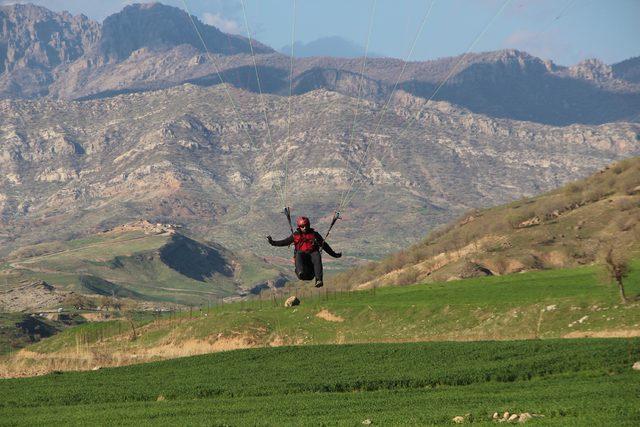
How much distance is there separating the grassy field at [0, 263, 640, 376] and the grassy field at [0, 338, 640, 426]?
1840cm

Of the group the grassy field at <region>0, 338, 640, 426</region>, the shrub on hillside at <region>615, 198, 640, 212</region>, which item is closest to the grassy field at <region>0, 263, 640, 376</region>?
the grassy field at <region>0, 338, 640, 426</region>

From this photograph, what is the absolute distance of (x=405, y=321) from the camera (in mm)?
121312

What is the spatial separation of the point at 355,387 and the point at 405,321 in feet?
194

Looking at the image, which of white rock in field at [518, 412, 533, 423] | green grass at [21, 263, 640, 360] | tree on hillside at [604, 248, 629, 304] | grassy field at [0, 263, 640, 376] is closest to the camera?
white rock in field at [518, 412, 533, 423]

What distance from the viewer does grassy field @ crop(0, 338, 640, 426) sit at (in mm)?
48094

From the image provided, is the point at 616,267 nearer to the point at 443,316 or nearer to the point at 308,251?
the point at 443,316

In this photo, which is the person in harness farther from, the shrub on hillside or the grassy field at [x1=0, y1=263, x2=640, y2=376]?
the shrub on hillside

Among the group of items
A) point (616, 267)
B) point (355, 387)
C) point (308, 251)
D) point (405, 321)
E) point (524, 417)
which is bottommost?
point (405, 321)

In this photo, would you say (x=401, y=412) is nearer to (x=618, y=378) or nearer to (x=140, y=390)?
(x=618, y=378)

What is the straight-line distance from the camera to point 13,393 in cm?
6881

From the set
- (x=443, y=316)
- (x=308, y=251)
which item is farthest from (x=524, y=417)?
(x=443, y=316)

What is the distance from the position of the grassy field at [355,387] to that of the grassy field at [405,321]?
18.4 metres

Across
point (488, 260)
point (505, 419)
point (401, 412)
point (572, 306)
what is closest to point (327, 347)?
point (572, 306)

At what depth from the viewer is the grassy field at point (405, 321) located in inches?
3875
